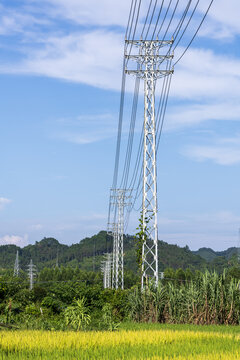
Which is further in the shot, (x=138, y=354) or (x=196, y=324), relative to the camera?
(x=196, y=324)

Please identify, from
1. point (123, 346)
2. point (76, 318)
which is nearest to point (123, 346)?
point (123, 346)

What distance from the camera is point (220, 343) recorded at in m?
11.5

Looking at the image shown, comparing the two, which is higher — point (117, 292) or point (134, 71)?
point (134, 71)

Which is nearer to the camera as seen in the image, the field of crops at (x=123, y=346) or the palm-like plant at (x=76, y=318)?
the field of crops at (x=123, y=346)

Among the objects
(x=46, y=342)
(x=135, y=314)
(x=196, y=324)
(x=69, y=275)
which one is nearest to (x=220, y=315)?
(x=196, y=324)

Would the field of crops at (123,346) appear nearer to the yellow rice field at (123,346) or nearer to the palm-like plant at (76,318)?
the yellow rice field at (123,346)

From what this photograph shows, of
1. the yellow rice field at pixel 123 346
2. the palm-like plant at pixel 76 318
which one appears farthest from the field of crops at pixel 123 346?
the palm-like plant at pixel 76 318

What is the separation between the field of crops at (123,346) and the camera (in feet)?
32.0

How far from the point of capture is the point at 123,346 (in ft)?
36.9

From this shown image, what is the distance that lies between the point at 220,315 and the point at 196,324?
89 cm

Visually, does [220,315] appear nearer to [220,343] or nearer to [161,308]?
[161,308]

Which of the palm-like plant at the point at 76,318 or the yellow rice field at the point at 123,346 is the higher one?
the palm-like plant at the point at 76,318

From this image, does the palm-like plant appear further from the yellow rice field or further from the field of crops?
the yellow rice field

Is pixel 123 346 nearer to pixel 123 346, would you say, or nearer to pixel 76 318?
pixel 123 346
